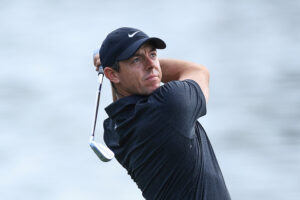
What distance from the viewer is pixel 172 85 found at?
209cm

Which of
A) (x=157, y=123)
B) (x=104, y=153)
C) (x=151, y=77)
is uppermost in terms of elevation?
(x=151, y=77)

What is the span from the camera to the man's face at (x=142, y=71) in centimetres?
213

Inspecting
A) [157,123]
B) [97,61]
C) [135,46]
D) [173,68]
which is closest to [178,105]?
[157,123]

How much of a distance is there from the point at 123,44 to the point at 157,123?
0.25 metres

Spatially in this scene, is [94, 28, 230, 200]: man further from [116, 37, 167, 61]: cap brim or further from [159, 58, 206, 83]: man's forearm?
[159, 58, 206, 83]: man's forearm

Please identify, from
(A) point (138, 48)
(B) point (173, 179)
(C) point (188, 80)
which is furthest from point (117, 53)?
(B) point (173, 179)

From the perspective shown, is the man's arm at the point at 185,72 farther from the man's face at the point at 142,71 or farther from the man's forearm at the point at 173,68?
the man's face at the point at 142,71

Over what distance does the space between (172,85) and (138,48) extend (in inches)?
5.7

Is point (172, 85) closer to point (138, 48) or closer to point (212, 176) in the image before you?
point (138, 48)

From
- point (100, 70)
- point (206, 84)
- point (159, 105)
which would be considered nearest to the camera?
point (159, 105)

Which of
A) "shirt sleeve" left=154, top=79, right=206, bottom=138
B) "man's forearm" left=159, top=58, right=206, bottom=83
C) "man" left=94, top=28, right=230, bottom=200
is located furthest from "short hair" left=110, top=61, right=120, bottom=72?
"man's forearm" left=159, top=58, right=206, bottom=83

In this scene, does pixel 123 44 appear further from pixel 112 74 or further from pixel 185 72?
pixel 185 72

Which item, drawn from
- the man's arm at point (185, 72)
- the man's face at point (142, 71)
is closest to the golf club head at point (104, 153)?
the man's face at point (142, 71)

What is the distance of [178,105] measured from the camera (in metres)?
2.06
